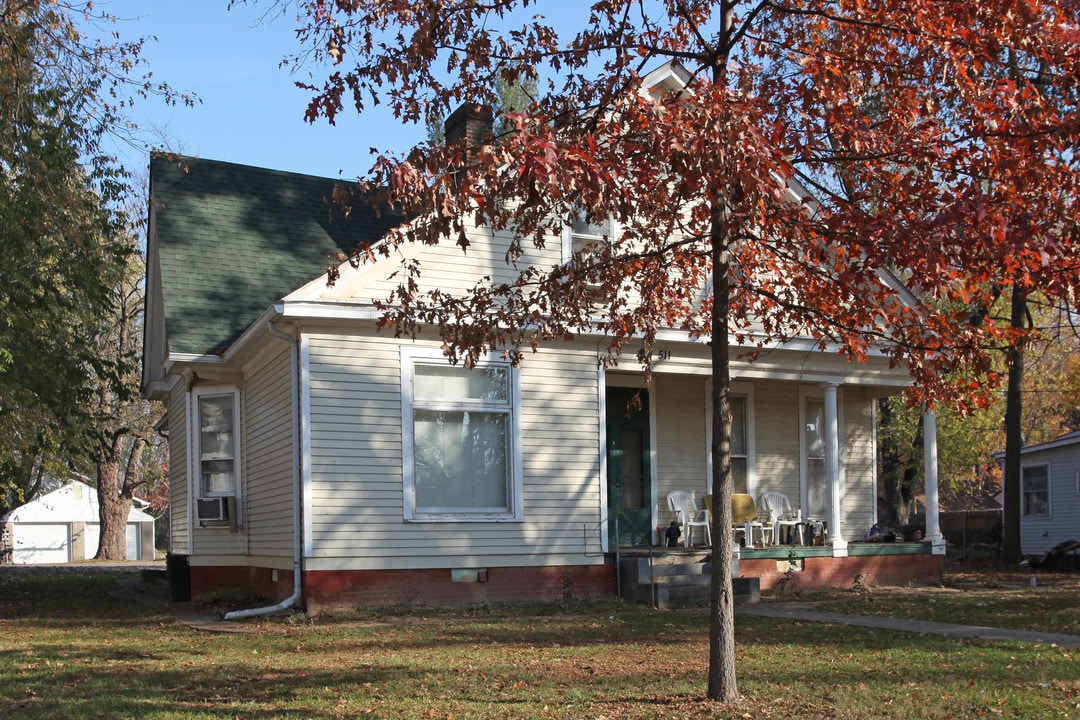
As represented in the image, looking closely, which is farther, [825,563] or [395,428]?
[825,563]

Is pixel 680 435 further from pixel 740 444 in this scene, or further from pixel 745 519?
pixel 745 519

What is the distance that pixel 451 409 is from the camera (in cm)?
1379

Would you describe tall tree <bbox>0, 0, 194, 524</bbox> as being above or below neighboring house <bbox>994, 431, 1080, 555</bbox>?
above

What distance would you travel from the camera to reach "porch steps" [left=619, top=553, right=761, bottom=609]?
44.8 ft

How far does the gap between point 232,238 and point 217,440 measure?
→ 2.99m

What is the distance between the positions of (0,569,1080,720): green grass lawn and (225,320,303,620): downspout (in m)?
0.30

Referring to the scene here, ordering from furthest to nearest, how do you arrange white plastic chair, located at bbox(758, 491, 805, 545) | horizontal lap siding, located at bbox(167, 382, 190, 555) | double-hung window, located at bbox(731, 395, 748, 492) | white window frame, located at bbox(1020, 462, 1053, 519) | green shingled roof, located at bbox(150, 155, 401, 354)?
white window frame, located at bbox(1020, 462, 1053, 519), double-hung window, located at bbox(731, 395, 748, 492), horizontal lap siding, located at bbox(167, 382, 190, 555), white plastic chair, located at bbox(758, 491, 805, 545), green shingled roof, located at bbox(150, 155, 401, 354)

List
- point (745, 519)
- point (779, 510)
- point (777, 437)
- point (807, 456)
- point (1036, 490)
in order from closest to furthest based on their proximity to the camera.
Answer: point (745, 519) < point (779, 510) < point (777, 437) < point (807, 456) < point (1036, 490)

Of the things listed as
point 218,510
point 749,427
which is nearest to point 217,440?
point 218,510

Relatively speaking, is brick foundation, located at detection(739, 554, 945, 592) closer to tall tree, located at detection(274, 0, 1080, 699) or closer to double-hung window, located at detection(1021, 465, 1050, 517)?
tall tree, located at detection(274, 0, 1080, 699)

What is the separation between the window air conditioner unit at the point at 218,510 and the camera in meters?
15.2

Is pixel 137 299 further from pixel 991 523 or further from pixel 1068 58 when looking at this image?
pixel 1068 58

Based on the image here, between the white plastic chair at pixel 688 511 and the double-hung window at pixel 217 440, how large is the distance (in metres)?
6.44

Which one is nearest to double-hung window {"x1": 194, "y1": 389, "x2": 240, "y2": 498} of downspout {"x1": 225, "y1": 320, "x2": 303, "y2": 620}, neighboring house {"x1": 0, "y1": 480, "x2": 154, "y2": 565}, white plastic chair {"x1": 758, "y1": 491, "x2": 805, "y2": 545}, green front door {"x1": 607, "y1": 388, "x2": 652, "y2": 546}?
downspout {"x1": 225, "y1": 320, "x2": 303, "y2": 620}
